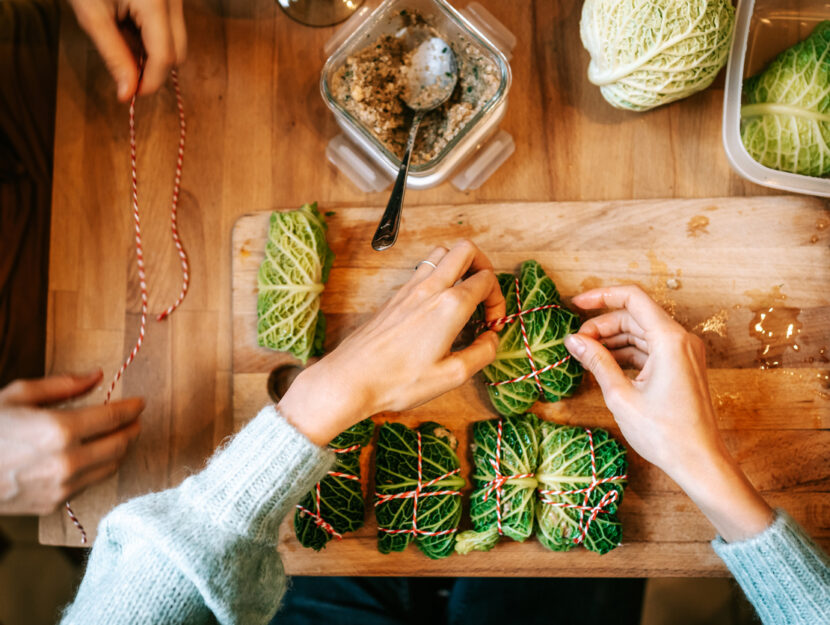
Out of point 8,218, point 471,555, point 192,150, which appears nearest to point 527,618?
point 471,555

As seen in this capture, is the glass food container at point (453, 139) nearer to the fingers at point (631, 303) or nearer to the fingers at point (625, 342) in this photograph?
the fingers at point (631, 303)

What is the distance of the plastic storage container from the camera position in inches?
98.3

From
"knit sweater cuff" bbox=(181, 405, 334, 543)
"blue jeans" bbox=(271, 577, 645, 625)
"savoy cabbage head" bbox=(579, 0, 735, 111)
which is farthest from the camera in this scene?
"blue jeans" bbox=(271, 577, 645, 625)

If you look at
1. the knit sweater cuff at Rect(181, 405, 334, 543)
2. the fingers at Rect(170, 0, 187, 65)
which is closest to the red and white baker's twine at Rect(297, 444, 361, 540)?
the knit sweater cuff at Rect(181, 405, 334, 543)

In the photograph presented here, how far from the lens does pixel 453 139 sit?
2371mm

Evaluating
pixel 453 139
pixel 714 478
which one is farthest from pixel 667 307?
pixel 453 139

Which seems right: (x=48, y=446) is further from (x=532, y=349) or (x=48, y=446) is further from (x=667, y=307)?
(x=667, y=307)

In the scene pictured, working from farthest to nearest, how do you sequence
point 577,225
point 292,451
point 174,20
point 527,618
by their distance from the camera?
point 527,618 → point 577,225 → point 174,20 → point 292,451

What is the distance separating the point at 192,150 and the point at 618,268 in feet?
6.68

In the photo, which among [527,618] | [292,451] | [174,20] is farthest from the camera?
[527,618]

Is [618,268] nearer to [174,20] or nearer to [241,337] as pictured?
[241,337]

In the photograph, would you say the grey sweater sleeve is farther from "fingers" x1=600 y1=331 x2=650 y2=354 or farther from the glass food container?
the glass food container

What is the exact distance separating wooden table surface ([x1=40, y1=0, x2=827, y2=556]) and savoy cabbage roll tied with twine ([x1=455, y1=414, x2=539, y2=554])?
3.44ft

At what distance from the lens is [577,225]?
8.55 feet
